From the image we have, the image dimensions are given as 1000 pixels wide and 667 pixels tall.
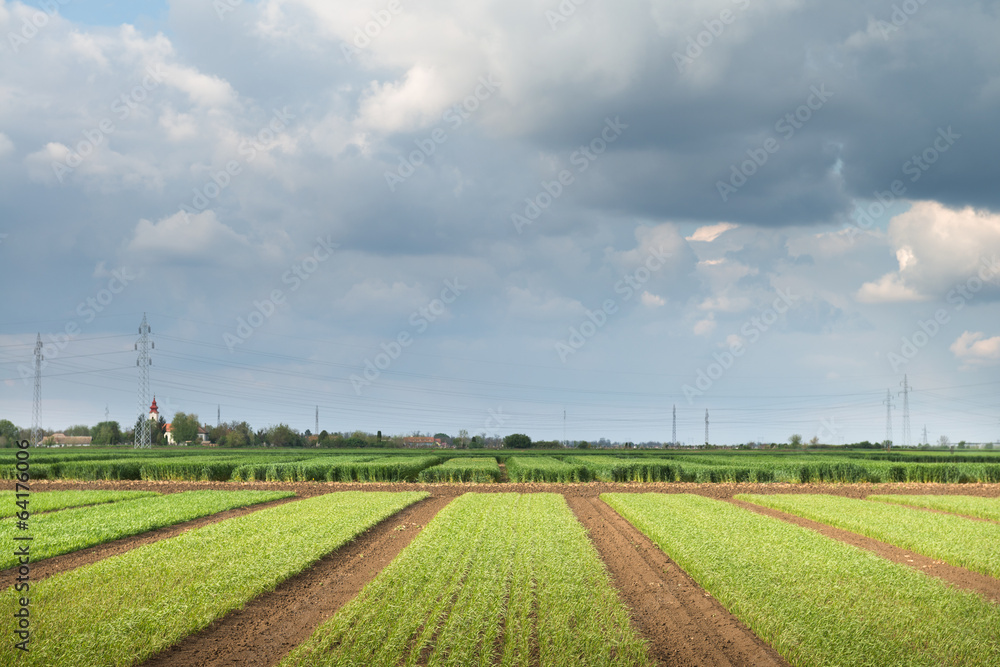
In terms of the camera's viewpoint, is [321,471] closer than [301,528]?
No

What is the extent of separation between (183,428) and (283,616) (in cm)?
14682

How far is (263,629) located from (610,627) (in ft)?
17.8

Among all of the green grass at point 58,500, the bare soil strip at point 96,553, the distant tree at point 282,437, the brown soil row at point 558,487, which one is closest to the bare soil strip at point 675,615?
the bare soil strip at point 96,553

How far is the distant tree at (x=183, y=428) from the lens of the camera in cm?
14088

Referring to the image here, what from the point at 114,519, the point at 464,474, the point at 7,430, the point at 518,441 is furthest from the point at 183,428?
the point at 114,519

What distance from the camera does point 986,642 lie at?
9773mm

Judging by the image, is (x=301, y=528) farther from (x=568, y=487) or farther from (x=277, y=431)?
(x=277, y=431)

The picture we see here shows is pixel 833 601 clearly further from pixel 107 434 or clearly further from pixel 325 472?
pixel 107 434

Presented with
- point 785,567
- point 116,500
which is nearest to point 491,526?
point 785,567

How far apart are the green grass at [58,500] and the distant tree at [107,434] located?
122 metres

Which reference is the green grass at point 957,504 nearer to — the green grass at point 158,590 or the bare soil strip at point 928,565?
the bare soil strip at point 928,565

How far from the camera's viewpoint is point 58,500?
28.2 meters

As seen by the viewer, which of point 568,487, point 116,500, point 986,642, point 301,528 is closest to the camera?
point 986,642

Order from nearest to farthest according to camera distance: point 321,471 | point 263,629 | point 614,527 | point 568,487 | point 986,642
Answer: point 986,642 → point 263,629 → point 614,527 → point 568,487 → point 321,471
